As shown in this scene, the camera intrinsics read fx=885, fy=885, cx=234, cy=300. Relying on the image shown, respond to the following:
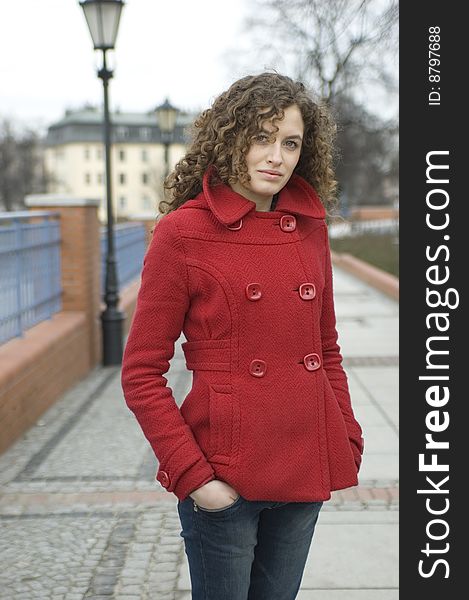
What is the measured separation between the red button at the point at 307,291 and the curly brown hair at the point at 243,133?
30 centimetres

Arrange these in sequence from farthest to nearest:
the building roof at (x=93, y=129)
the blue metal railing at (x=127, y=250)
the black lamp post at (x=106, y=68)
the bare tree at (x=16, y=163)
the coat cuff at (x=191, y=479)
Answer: the building roof at (x=93, y=129) < the bare tree at (x=16, y=163) < the blue metal railing at (x=127, y=250) < the black lamp post at (x=106, y=68) < the coat cuff at (x=191, y=479)

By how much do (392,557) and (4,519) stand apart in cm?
204

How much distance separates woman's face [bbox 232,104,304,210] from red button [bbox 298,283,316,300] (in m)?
0.25

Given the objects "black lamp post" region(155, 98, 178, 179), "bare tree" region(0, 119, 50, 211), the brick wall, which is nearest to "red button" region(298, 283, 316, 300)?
the brick wall

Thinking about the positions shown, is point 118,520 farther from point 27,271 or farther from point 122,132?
point 122,132

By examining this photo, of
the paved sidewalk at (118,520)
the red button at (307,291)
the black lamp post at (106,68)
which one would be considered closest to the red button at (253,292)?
the red button at (307,291)

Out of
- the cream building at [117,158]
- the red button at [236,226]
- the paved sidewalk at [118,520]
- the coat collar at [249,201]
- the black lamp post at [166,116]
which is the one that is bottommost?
the paved sidewalk at [118,520]

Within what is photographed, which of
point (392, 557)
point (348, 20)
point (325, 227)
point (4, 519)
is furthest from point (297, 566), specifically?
point (348, 20)

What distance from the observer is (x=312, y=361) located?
217 centimetres

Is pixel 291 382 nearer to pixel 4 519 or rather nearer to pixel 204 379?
pixel 204 379

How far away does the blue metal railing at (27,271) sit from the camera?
6891mm

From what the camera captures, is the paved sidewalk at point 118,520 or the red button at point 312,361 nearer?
the red button at point 312,361

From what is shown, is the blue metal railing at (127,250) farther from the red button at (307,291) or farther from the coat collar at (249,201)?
the red button at (307,291)

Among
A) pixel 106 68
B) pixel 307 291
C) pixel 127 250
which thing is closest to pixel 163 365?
pixel 307 291
